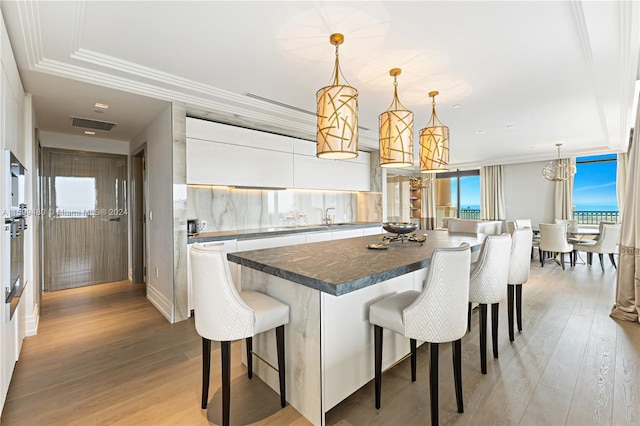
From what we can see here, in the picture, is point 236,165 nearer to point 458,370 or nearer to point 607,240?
point 458,370

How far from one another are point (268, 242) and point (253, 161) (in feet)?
3.70

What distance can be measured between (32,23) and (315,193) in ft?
12.9

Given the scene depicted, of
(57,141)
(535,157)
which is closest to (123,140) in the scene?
(57,141)

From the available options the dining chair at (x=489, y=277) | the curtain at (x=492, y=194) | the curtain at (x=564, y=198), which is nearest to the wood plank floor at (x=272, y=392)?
the dining chair at (x=489, y=277)

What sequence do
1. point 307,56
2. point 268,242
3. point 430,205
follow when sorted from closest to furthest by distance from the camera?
point 307,56
point 268,242
point 430,205

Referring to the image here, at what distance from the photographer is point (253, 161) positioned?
4.11 m

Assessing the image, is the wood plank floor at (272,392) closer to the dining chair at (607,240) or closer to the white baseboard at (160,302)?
the white baseboard at (160,302)

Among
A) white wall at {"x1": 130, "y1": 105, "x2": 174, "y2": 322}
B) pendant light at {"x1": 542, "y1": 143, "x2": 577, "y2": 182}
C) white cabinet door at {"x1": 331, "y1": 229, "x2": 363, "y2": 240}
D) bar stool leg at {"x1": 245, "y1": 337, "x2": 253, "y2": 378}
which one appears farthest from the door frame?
pendant light at {"x1": 542, "y1": 143, "x2": 577, "y2": 182}

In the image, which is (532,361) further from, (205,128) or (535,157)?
(535,157)

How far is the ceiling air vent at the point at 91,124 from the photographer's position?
377 centimetres

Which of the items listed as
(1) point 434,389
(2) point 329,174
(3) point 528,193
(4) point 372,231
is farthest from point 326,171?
(3) point 528,193

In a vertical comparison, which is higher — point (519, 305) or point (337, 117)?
point (337, 117)

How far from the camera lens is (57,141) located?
4.42 metres

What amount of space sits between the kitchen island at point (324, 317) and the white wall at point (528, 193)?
7.68 meters
